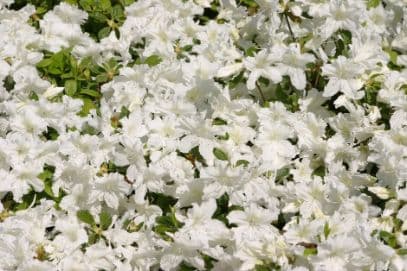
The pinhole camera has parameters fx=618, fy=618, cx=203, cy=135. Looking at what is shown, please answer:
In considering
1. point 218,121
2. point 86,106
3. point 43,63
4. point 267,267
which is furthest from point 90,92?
point 267,267

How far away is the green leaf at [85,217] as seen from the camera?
2693 millimetres

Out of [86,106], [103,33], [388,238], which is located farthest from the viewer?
[103,33]

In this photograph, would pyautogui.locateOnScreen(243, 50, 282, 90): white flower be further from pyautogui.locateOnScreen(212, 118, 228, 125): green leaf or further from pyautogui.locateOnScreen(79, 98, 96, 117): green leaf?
pyautogui.locateOnScreen(79, 98, 96, 117): green leaf

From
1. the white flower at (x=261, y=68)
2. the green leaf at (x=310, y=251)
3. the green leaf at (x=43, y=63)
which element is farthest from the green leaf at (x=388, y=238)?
the green leaf at (x=43, y=63)

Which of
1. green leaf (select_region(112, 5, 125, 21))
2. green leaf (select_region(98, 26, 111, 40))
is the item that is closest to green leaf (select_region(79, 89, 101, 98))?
green leaf (select_region(98, 26, 111, 40))

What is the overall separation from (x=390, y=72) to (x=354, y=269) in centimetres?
122

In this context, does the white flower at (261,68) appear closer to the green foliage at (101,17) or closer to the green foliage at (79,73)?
the green foliage at (79,73)

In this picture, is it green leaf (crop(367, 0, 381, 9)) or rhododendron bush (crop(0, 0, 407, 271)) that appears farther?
green leaf (crop(367, 0, 381, 9))

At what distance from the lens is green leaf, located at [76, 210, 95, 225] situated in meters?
2.69

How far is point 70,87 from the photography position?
3.19 m

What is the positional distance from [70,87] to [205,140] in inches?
32.9

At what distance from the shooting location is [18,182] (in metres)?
2.78

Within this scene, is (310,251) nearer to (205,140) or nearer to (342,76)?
(205,140)

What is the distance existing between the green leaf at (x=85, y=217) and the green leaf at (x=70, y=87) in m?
0.73
